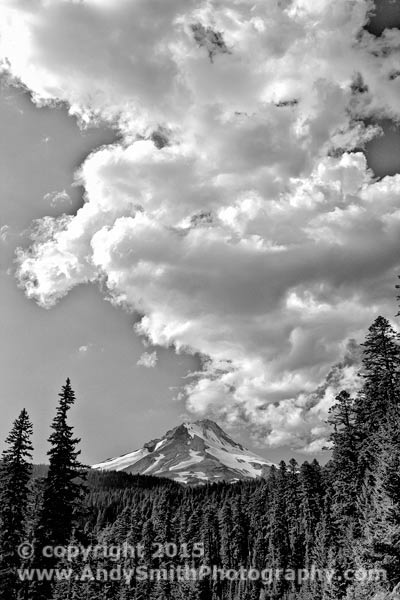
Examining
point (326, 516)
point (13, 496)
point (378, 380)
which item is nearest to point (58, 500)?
point (13, 496)

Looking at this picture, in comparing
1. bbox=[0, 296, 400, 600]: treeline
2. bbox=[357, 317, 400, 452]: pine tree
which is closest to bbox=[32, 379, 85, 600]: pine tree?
bbox=[0, 296, 400, 600]: treeline

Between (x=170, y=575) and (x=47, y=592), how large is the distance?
4313 centimetres

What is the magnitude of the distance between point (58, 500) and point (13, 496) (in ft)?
23.1

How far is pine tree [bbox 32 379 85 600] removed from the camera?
84.0 ft

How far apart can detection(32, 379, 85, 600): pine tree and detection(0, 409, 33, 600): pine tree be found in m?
4.04

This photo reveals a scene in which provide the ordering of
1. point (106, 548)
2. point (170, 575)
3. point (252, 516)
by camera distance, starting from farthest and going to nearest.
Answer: point (252, 516)
point (170, 575)
point (106, 548)

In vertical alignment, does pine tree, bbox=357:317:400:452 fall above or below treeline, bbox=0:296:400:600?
above

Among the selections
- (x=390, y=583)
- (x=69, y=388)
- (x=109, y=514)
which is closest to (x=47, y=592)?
(x=69, y=388)

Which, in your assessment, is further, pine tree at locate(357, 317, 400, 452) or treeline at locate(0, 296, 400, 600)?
pine tree at locate(357, 317, 400, 452)

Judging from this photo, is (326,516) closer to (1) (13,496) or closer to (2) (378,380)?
(2) (378,380)

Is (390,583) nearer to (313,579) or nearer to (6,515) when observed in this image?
(6,515)

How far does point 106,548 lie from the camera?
1906 inches

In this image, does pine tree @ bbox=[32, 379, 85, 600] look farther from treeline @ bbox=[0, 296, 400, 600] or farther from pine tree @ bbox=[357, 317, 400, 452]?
pine tree @ bbox=[357, 317, 400, 452]

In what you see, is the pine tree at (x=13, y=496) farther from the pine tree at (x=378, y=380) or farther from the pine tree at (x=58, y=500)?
the pine tree at (x=378, y=380)
